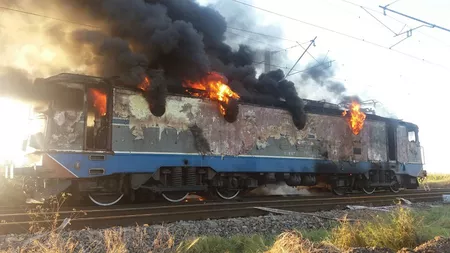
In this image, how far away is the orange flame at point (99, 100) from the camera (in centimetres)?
1139

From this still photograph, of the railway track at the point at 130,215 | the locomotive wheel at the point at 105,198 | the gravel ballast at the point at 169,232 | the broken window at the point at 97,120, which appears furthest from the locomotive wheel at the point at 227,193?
the broken window at the point at 97,120

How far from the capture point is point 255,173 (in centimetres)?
1459

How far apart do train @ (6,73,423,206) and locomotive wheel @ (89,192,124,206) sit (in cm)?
3

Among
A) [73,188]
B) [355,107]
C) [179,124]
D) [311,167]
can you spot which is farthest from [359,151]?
[73,188]

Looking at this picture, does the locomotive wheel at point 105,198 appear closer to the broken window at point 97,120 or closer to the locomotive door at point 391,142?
the broken window at point 97,120

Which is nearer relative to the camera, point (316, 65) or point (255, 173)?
point (255, 173)

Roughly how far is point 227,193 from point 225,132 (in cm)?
230

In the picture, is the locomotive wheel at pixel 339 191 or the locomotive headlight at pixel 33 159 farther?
the locomotive wheel at pixel 339 191

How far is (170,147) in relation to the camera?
12305mm

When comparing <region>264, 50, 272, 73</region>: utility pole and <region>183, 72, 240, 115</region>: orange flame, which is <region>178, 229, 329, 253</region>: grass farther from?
<region>264, 50, 272, 73</region>: utility pole

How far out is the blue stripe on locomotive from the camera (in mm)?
10539

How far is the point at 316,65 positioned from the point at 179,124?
527 inches

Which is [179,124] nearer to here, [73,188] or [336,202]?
[73,188]

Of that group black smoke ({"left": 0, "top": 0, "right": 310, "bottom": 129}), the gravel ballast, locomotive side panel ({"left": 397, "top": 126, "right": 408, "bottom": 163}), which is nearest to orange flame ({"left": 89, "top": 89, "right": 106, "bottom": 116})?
black smoke ({"left": 0, "top": 0, "right": 310, "bottom": 129})
